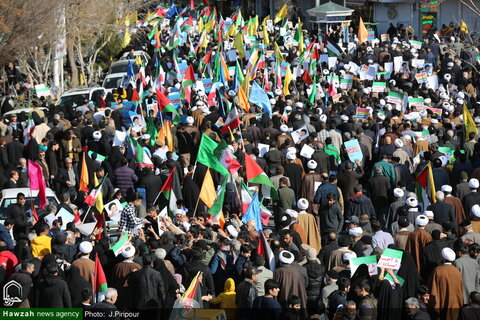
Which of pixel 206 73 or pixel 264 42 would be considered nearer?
pixel 206 73

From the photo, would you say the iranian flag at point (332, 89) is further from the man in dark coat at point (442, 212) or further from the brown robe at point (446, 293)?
the brown robe at point (446, 293)

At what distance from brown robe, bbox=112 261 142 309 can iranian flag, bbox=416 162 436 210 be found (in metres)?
4.83

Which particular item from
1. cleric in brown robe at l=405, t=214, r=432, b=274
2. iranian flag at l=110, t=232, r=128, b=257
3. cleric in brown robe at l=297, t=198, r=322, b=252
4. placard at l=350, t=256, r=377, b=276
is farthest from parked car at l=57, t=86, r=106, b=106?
placard at l=350, t=256, r=377, b=276

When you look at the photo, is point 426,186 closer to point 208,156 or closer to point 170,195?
point 208,156

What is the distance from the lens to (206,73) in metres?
28.5

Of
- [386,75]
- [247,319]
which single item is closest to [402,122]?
[386,75]

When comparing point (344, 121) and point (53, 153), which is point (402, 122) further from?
point (53, 153)

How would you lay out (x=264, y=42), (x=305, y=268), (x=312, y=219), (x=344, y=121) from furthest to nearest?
(x=264, y=42) < (x=344, y=121) < (x=312, y=219) < (x=305, y=268)

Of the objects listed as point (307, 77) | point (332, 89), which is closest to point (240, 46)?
point (307, 77)

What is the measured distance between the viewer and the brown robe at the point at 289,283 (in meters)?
11.9

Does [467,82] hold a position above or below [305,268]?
below

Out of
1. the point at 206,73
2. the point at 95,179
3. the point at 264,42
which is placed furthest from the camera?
the point at 264,42

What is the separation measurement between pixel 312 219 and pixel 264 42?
20928 millimetres

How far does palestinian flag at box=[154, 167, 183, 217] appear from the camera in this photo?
15.7 m
